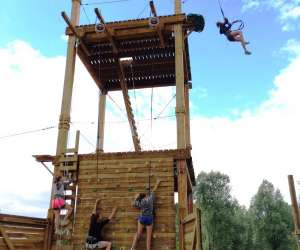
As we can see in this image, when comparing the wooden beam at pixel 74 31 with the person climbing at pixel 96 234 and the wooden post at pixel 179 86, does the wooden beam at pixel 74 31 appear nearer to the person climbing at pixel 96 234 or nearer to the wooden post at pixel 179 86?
the wooden post at pixel 179 86

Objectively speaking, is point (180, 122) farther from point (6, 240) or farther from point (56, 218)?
point (6, 240)

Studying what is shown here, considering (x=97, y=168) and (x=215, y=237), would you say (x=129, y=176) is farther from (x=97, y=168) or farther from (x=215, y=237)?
(x=215, y=237)

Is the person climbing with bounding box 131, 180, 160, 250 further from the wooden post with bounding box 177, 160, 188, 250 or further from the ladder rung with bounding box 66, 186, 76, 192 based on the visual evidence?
the ladder rung with bounding box 66, 186, 76, 192

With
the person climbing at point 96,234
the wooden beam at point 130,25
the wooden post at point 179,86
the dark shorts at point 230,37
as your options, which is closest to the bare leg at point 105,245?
the person climbing at point 96,234

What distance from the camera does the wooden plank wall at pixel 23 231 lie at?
9.21 metres

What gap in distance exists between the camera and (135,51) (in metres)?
13.7

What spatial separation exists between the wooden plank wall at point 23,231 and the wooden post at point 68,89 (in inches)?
92.2

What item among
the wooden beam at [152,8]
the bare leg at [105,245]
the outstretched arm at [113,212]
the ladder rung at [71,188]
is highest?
the wooden beam at [152,8]

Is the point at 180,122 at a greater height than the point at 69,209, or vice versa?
the point at 180,122

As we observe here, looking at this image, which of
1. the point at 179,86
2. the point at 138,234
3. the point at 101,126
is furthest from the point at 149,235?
the point at 101,126

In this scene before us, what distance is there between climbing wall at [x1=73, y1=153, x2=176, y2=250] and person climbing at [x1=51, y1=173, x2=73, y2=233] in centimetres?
30

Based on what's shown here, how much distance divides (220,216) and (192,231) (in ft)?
120

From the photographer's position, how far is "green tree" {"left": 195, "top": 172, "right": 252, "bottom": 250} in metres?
41.9

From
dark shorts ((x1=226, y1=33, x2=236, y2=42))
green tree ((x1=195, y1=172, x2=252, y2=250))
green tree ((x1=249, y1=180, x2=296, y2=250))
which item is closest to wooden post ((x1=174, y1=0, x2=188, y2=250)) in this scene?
dark shorts ((x1=226, y1=33, x2=236, y2=42))
